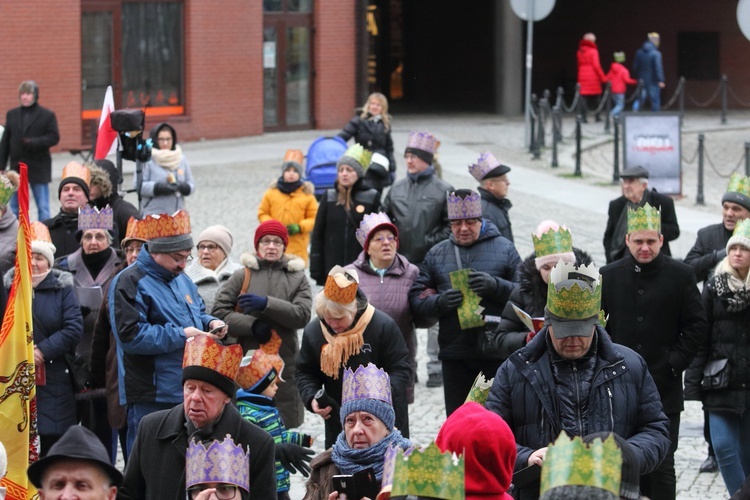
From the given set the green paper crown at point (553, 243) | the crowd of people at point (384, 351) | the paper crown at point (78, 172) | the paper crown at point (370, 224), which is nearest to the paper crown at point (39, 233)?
the crowd of people at point (384, 351)

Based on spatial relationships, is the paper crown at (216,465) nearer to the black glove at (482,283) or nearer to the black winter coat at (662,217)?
the black glove at (482,283)

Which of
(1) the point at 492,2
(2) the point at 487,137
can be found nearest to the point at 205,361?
(2) the point at 487,137

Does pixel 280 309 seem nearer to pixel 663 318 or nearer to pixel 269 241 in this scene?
pixel 269 241

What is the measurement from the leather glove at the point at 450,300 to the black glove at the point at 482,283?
0.10m

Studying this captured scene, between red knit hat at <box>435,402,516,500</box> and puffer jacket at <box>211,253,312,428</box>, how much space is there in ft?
13.1

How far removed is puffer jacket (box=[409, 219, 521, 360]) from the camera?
9.12 metres

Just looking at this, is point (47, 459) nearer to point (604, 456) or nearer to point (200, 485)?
point (200, 485)

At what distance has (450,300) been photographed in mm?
8992

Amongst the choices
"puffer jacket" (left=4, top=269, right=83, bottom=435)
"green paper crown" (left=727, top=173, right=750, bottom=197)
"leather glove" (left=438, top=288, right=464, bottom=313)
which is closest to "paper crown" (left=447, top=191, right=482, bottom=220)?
"leather glove" (left=438, top=288, right=464, bottom=313)

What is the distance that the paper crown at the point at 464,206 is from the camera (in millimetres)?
9180

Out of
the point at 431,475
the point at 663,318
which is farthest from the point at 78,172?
the point at 431,475

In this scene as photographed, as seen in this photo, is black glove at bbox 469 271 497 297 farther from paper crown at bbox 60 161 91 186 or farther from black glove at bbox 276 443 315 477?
paper crown at bbox 60 161 91 186

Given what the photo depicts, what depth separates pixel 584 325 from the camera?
600 cm

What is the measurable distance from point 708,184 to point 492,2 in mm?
15762
